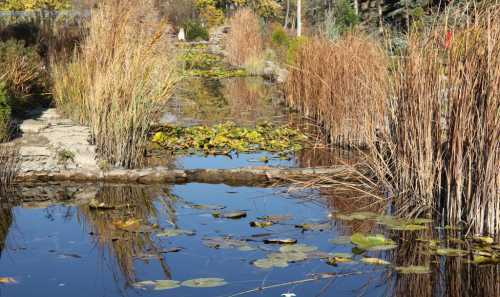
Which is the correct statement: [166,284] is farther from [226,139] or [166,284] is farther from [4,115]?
[226,139]

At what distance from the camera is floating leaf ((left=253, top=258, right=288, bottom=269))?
3924 millimetres

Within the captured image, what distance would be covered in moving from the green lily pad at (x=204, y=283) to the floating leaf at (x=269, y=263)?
0.28 m

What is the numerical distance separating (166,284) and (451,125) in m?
1.96

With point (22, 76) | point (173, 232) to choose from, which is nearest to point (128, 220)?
point (173, 232)

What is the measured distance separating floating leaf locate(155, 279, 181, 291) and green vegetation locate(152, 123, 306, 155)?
12.7 feet

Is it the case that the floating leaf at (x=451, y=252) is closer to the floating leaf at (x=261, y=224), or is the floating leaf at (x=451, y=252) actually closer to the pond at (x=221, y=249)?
the pond at (x=221, y=249)

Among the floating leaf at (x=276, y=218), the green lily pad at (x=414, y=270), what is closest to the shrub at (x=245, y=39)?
the floating leaf at (x=276, y=218)

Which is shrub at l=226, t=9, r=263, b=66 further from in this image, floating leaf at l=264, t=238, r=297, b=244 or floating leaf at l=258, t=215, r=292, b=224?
floating leaf at l=264, t=238, r=297, b=244

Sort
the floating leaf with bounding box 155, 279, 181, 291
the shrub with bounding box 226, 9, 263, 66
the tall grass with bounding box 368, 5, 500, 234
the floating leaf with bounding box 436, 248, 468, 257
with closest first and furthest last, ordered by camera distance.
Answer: the floating leaf with bounding box 155, 279, 181, 291 → the floating leaf with bounding box 436, 248, 468, 257 → the tall grass with bounding box 368, 5, 500, 234 → the shrub with bounding box 226, 9, 263, 66

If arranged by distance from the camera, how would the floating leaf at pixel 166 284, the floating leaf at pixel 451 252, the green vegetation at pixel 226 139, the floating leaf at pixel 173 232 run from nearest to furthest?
the floating leaf at pixel 166 284
the floating leaf at pixel 451 252
the floating leaf at pixel 173 232
the green vegetation at pixel 226 139

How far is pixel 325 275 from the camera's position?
386 cm

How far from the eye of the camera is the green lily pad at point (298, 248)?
13.6ft

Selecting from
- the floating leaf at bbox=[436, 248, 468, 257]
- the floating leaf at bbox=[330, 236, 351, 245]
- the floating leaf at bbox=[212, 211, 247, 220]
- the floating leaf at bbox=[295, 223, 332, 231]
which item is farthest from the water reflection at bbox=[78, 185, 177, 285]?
the floating leaf at bbox=[436, 248, 468, 257]

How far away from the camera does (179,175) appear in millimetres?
6180
